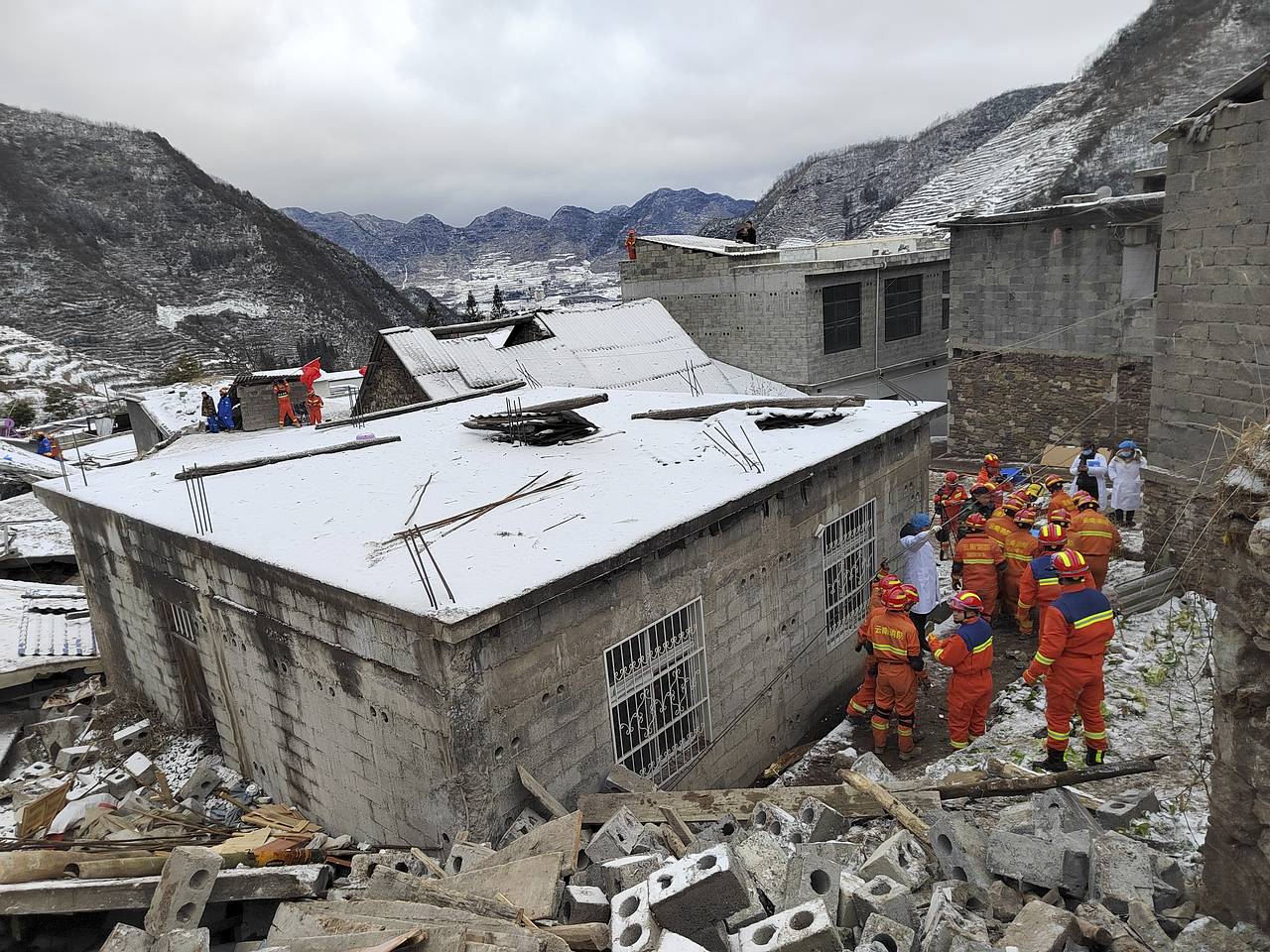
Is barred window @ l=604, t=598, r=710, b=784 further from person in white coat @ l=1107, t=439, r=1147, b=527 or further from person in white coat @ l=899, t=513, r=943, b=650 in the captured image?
person in white coat @ l=1107, t=439, r=1147, b=527

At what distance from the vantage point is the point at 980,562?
9.62 metres

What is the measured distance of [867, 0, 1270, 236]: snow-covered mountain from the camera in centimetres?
4806

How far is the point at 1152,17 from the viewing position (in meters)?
63.7

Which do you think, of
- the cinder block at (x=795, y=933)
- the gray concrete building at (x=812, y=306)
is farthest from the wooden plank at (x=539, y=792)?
the gray concrete building at (x=812, y=306)

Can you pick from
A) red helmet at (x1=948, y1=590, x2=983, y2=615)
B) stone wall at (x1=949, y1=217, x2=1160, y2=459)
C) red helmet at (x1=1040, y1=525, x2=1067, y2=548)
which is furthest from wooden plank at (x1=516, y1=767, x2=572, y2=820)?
stone wall at (x1=949, y1=217, x2=1160, y2=459)

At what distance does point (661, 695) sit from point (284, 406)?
35.7 feet

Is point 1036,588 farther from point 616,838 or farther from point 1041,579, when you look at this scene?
point 616,838

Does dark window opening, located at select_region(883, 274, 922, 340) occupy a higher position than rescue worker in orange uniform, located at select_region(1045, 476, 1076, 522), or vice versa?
dark window opening, located at select_region(883, 274, 922, 340)

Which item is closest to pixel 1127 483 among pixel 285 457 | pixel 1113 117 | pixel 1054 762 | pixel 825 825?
pixel 1054 762

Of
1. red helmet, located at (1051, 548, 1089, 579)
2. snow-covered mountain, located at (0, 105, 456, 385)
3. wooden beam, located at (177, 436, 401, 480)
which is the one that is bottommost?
red helmet, located at (1051, 548, 1089, 579)

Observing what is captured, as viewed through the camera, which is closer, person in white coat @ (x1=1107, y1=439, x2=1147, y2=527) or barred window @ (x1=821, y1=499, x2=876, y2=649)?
barred window @ (x1=821, y1=499, x2=876, y2=649)

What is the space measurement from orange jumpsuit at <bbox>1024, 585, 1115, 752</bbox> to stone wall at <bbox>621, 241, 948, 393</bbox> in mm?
15439

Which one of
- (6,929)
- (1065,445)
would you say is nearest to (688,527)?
(6,929)

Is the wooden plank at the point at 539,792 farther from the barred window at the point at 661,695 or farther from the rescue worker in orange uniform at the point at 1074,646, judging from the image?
the rescue worker in orange uniform at the point at 1074,646
